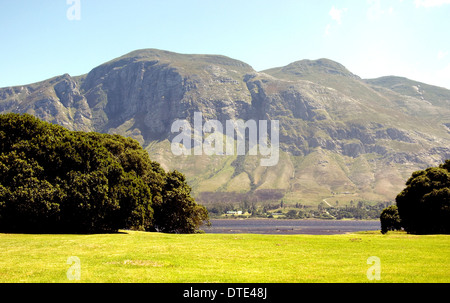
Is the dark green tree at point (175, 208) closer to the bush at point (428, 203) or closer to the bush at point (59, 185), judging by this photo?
the bush at point (59, 185)

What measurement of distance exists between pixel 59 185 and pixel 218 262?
32.0 meters

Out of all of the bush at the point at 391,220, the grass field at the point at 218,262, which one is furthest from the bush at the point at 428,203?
the grass field at the point at 218,262

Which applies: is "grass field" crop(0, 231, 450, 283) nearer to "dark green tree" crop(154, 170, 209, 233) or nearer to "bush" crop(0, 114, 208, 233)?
"bush" crop(0, 114, 208, 233)

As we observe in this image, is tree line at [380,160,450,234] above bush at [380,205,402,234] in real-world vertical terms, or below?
above

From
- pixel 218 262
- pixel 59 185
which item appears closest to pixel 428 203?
pixel 218 262

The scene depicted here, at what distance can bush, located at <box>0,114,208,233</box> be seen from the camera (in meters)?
49.2

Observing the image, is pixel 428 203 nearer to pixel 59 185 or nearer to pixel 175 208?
pixel 175 208

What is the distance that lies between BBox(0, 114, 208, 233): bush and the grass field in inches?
465

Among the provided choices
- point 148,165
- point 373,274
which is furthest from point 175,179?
point 373,274

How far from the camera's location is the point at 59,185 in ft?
168

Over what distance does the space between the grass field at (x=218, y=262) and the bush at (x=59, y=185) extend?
11.8m

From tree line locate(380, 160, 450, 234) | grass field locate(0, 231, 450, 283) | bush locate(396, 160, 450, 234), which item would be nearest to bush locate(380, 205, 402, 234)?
tree line locate(380, 160, 450, 234)

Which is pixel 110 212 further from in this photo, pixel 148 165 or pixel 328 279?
pixel 328 279
